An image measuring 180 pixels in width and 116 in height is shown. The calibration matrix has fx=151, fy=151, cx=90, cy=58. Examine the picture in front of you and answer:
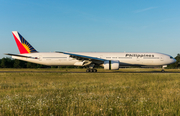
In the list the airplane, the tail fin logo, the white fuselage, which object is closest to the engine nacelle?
the airplane

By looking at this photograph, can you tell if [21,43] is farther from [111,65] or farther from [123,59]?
[123,59]

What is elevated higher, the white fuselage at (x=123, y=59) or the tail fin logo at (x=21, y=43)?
the tail fin logo at (x=21, y=43)

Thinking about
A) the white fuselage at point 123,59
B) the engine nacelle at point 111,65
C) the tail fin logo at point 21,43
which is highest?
the tail fin logo at point 21,43

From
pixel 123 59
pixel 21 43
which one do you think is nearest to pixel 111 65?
pixel 123 59

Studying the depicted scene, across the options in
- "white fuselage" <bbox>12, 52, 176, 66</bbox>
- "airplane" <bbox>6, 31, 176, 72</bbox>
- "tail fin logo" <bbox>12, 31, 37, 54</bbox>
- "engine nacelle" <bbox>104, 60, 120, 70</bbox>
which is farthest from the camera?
"tail fin logo" <bbox>12, 31, 37, 54</bbox>

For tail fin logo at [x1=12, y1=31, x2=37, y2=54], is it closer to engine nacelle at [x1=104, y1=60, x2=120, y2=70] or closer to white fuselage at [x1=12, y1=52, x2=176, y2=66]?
white fuselage at [x1=12, y1=52, x2=176, y2=66]

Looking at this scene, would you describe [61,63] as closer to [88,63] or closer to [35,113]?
[88,63]

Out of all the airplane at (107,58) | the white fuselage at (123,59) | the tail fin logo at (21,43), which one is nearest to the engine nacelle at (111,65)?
the airplane at (107,58)

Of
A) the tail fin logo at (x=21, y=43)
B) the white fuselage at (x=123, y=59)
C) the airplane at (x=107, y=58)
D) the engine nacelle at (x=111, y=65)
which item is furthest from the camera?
the tail fin logo at (x=21, y=43)

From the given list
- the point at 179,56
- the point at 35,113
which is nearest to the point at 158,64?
the point at 35,113

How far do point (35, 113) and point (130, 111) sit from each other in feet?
9.31

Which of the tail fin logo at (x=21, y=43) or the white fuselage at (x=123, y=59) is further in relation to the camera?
the tail fin logo at (x=21, y=43)

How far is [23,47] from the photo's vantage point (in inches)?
1282

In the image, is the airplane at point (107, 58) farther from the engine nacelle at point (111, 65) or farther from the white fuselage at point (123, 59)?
the engine nacelle at point (111, 65)
